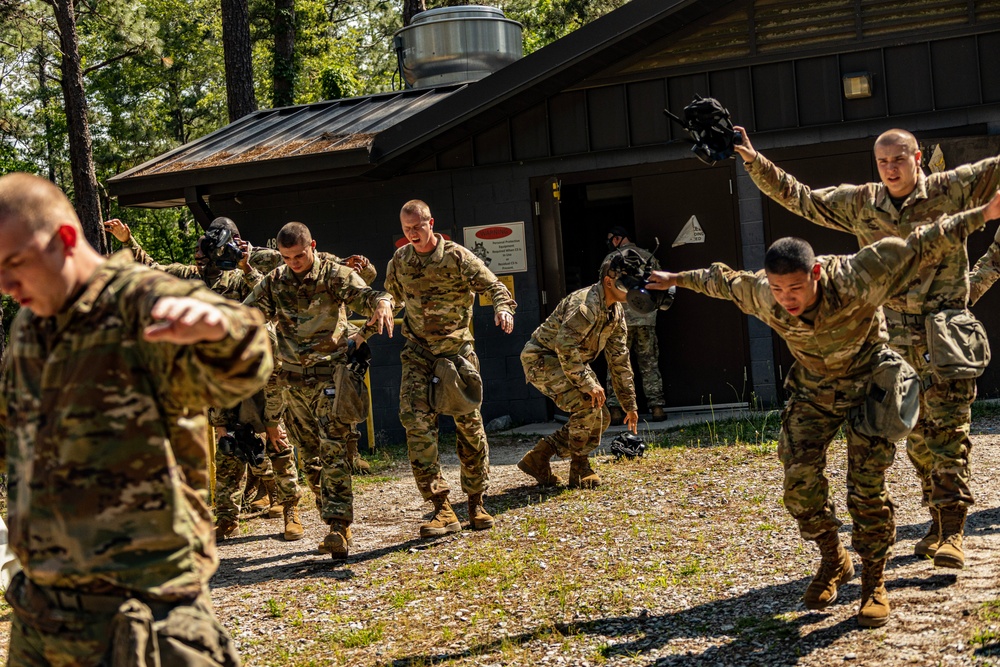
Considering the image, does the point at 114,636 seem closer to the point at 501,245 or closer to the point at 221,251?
the point at 221,251

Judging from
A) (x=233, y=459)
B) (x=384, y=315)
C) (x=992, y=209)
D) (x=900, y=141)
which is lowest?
(x=233, y=459)

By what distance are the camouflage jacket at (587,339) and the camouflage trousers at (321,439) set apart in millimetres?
1749

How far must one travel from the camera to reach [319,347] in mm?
8031

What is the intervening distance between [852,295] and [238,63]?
63.7ft

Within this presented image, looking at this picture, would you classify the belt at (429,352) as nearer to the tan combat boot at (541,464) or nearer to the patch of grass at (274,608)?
the tan combat boot at (541,464)

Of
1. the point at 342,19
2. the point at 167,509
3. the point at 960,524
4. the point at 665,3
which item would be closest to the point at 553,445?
the point at 960,524

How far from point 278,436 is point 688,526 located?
3293 millimetres

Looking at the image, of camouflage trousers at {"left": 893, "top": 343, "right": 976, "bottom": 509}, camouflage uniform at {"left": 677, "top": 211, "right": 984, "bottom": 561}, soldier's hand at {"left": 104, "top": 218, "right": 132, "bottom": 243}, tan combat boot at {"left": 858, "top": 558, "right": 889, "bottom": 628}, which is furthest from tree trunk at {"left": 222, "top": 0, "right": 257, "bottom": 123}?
tan combat boot at {"left": 858, "top": 558, "right": 889, "bottom": 628}

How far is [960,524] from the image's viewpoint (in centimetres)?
600

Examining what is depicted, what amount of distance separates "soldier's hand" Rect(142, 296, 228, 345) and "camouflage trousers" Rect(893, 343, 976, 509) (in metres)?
4.43

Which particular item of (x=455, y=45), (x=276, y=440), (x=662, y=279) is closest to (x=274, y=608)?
(x=276, y=440)

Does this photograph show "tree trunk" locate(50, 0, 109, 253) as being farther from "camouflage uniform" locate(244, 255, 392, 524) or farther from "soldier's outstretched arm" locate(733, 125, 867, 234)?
"soldier's outstretched arm" locate(733, 125, 867, 234)

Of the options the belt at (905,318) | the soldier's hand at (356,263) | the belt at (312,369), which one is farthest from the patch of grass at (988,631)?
the soldier's hand at (356,263)

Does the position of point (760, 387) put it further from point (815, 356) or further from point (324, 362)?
point (815, 356)
